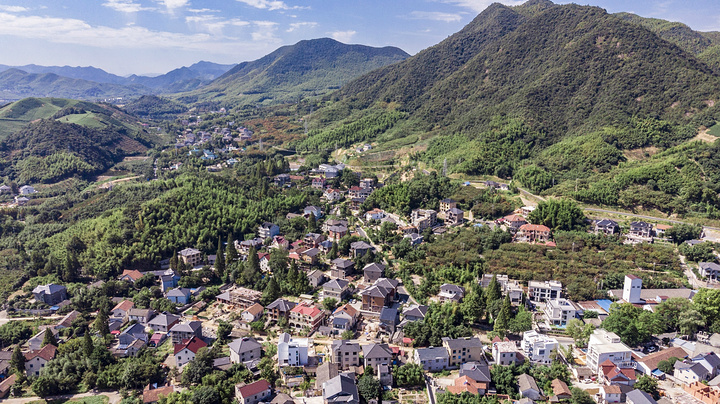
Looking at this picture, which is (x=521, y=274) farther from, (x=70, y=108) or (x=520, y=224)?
(x=70, y=108)

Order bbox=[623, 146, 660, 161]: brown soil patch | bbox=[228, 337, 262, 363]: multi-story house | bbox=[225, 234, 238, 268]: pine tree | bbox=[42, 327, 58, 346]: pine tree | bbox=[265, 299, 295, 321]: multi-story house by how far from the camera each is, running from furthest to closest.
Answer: bbox=[623, 146, 660, 161]: brown soil patch → bbox=[225, 234, 238, 268]: pine tree → bbox=[265, 299, 295, 321]: multi-story house → bbox=[42, 327, 58, 346]: pine tree → bbox=[228, 337, 262, 363]: multi-story house

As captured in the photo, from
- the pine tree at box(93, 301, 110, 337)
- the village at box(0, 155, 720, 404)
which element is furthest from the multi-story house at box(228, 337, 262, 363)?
the pine tree at box(93, 301, 110, 337)

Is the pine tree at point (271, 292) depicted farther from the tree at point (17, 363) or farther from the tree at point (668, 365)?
the tree at point (668, 365)

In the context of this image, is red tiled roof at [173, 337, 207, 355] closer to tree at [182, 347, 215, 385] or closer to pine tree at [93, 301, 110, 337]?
tree at [182, 347, 215, 385]

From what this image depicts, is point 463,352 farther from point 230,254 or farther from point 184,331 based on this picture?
point 230,254

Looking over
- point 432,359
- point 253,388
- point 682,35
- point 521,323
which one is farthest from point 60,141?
point 682,35
